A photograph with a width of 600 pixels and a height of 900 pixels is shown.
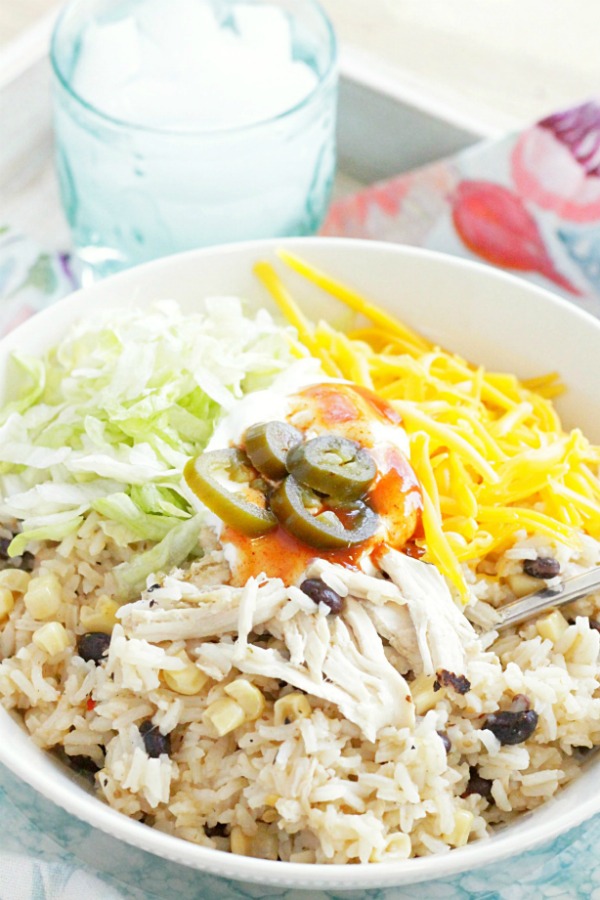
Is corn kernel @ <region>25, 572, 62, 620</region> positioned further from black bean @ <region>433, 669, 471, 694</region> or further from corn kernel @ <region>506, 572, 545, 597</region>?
corn kernel @ <region>506, 572, 545, 597</region>

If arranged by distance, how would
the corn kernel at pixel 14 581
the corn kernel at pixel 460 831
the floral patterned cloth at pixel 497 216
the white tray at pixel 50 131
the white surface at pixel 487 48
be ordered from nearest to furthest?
the corn kernel at pixel 460 831, the corn kernel at pixel 14 581, the floral patterned cloth at pixel 497 216, the white tray at pixel 50 131, the white surface at pixel 487 48

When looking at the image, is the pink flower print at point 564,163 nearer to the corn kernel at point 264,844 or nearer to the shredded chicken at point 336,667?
the shredded chicken at point 336,667

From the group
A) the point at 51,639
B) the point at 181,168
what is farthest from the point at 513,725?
the point at 181,168

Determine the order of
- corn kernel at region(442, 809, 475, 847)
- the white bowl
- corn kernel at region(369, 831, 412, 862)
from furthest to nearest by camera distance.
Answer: the white bowl
corn kernel at region(442, 809, 475, 847)
corn kernel at region(369, 831, 412, 862)

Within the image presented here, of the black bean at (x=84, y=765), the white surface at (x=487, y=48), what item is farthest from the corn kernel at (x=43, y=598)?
the white surface at (x=487, y=48)

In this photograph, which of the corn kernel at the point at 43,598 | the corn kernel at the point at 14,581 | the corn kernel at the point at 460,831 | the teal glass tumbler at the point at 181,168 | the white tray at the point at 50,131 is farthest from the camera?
the white tray at the point at 50,131

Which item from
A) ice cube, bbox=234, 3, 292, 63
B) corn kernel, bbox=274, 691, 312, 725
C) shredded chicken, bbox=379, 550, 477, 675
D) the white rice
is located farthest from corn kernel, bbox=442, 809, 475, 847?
ice cube, bbox=234, 3, 292, 63

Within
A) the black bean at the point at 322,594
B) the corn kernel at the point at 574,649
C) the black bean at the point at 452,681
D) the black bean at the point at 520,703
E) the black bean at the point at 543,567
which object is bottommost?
the corn kernel at the point at 574,649
